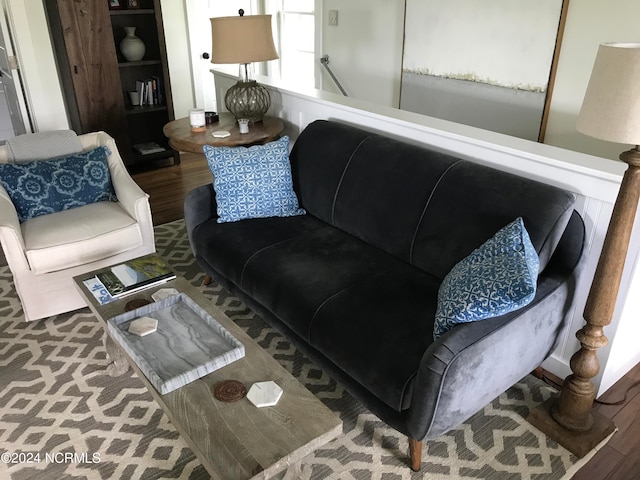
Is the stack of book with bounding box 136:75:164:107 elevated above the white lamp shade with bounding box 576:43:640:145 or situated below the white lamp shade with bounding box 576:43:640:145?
below

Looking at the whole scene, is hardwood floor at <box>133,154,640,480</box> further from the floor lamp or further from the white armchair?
the white armchair

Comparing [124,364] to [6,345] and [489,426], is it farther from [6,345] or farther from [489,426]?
[489,426]

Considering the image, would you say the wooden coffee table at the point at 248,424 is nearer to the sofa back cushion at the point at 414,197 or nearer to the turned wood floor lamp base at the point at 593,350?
the sofa back cushion at the point at 414,197

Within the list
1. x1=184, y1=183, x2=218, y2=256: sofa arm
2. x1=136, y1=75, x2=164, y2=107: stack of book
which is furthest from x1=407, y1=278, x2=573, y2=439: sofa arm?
x1=136, y1=75, x2=164, y2=107: stack of book

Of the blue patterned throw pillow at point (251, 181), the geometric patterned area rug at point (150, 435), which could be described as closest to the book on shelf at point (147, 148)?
the blue patterned throw pillow at point (251, 181)

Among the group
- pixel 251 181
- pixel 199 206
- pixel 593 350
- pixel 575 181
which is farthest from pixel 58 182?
pixel 593 350

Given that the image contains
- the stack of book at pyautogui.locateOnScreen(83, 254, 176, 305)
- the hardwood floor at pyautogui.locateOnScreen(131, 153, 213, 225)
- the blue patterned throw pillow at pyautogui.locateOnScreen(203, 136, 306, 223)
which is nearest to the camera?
the stack of book at pyautogui.locateOnScreen(83, 254, 176, 305)

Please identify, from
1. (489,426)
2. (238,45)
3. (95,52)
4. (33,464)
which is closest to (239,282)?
(33,464)

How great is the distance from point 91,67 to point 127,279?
8.74 ft

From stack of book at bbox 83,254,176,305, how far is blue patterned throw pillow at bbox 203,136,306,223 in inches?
19.3

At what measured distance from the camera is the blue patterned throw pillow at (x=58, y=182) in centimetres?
273

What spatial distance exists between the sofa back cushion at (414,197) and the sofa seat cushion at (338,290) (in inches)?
4.1

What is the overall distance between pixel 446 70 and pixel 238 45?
1.64 m

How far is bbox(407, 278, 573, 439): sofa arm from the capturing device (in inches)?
63.1
